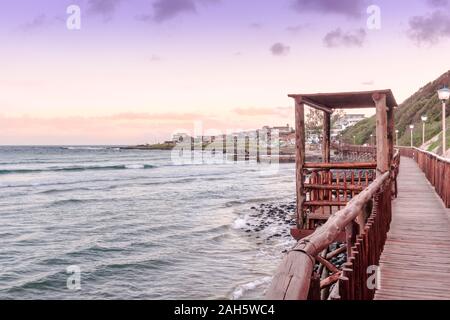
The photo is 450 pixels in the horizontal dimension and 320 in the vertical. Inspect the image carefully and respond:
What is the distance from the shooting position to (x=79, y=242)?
1870cm

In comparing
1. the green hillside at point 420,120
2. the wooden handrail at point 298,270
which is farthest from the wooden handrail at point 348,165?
the green hillside at point 420,120

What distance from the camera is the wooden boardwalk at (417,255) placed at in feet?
19.1

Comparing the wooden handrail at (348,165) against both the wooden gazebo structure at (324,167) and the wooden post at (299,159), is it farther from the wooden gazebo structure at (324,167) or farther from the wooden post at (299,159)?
the wooden post at (299,159)

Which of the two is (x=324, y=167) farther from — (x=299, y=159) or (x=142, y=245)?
(x=142, y=245)

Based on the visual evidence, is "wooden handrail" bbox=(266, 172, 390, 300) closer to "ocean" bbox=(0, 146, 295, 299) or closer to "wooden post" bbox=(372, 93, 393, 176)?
"wooden post" bbox=(372, 93, 393, 176)

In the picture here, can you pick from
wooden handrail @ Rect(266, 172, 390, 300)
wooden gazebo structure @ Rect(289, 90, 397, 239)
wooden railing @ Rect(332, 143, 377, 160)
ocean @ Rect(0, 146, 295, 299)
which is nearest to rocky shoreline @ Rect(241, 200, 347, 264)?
ocean @ Rect(0, 146, 295, 299)

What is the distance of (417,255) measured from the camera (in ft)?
24.3

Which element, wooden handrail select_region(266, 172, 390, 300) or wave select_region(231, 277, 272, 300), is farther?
wave select_region(231, 277, 272, 300)

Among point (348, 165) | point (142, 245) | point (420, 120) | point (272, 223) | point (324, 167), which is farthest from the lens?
point (420, 120)

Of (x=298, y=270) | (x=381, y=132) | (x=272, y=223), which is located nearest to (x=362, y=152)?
(x=272, y=223)

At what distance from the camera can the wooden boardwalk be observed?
582cm
